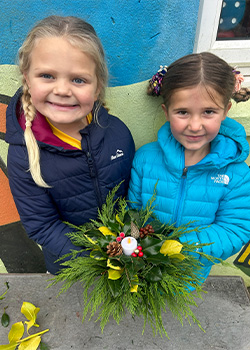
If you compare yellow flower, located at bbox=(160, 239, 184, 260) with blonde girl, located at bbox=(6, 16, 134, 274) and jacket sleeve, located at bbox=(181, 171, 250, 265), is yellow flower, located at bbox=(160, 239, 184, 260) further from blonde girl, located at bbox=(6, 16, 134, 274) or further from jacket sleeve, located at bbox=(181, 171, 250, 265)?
blonde girl, located at bbox=(6, 16, 134, 274)

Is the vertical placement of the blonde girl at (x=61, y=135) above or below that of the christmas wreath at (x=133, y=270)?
above

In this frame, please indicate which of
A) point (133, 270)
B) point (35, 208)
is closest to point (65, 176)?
point (35, 208)

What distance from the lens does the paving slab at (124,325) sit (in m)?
1.71

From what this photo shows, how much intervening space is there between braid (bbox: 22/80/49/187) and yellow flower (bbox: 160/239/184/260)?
69 centimetres

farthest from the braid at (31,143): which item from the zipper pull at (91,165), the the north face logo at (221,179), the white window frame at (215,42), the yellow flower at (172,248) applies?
the white window frame at (215,42)

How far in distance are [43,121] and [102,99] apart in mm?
393

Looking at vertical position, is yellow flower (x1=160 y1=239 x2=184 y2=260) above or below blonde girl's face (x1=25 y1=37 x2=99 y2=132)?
below

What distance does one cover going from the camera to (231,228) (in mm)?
1498

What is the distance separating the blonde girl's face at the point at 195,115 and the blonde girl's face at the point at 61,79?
444 mm

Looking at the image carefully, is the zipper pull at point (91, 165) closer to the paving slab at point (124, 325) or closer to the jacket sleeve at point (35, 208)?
the jacket sleeve at point (35, 208)

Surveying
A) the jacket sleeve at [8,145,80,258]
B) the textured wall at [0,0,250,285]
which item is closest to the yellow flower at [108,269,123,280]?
the jacket sleeve at [8,145,80,258]

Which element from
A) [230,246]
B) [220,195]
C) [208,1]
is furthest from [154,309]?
[208,1]

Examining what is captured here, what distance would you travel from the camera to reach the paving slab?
5.60ft

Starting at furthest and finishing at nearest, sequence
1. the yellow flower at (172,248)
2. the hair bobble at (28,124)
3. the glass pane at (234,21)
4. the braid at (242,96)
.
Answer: the braid at (242,96), the glass pane at (234,21), the hair bobble at (28,124), the yellow flower at (172,248)
